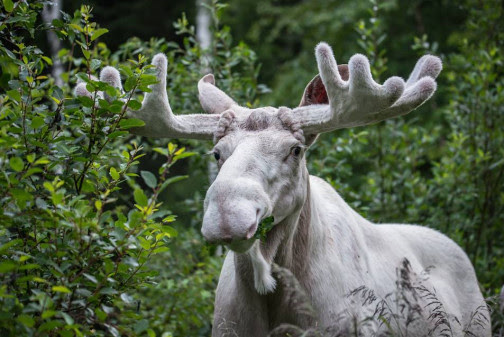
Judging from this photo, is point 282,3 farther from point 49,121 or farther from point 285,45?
point 49,121

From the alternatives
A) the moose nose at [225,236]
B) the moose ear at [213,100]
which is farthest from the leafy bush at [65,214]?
the moose ear at [213,100]

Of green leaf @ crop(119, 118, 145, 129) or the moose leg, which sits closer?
green leaf @ crop(119, 118, 145, 129)

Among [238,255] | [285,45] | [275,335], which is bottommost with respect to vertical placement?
[275,335]

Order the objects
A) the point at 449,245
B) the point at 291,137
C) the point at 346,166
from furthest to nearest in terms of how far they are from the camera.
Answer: the point at 346,166, the point at 449,245, the point at 291,137

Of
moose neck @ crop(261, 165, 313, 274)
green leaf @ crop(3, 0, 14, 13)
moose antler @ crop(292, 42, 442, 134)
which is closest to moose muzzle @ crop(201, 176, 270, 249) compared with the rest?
moose neck @ crop(261, 165, 313, 274)

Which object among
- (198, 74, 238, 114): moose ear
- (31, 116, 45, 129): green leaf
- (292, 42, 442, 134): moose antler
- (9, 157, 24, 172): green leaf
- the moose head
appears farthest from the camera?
(198, 74, 238, 114): moose ear

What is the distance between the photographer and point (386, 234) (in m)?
5.51

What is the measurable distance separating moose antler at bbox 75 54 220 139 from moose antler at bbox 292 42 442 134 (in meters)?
0.60

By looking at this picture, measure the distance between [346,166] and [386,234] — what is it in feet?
5.24

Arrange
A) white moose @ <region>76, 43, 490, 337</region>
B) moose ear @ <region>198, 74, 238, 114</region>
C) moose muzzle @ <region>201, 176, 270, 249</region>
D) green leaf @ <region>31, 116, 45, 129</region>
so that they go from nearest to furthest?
green leaf @ <region>31, 116, 45, 129</region> → moose muzzle @ <region>201, 176, 270, 249</region> → white moose @ <region>76, 43, 490, 337</region> → moose ear @ <region>198, 74, 238, 114</region>

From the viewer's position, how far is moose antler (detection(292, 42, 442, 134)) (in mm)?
4195

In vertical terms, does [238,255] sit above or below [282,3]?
below

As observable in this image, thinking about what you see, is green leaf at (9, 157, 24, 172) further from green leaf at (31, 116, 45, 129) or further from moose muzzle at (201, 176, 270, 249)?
moose muzzle at (201, 176, 270, 249)

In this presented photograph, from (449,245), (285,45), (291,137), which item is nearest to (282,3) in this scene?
(285,45)
